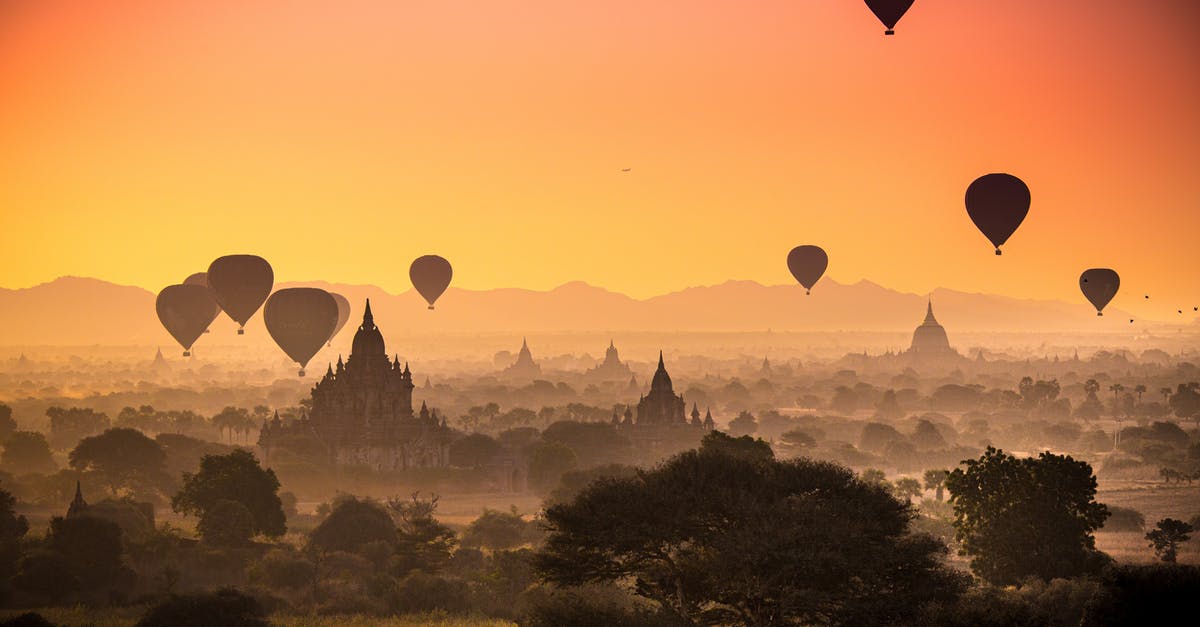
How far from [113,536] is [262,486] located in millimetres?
12403

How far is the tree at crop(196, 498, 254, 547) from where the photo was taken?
71812 mm

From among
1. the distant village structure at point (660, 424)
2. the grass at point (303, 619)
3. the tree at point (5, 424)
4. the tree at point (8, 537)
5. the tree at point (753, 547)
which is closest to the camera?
the tree at point (753, 547)

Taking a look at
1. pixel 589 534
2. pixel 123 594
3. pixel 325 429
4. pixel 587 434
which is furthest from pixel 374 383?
pixel 589 534

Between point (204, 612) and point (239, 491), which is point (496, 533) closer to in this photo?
point (239, 491)

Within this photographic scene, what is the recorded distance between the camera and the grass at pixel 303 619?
55.4m

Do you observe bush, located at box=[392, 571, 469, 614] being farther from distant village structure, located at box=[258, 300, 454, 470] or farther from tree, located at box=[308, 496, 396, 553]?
distant village structure, located at box=[258, 300, 454, 470]

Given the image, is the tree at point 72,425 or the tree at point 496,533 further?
the tree at point 72,425

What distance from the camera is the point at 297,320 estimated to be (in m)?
129

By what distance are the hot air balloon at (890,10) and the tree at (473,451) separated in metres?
47.5

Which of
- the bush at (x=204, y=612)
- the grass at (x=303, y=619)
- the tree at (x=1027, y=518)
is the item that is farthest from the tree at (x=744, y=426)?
the bush at (x=204, y=612)

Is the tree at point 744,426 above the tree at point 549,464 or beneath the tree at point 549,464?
above

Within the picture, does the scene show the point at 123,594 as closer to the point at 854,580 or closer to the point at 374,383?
the point at 854,580

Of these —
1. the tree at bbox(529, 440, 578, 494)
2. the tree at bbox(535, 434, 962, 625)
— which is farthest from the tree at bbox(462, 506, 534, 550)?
the tree at bbox(535, 434, 962, 625)

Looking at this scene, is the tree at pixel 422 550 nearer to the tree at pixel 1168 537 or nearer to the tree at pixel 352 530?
the tree at pixel 352 530
